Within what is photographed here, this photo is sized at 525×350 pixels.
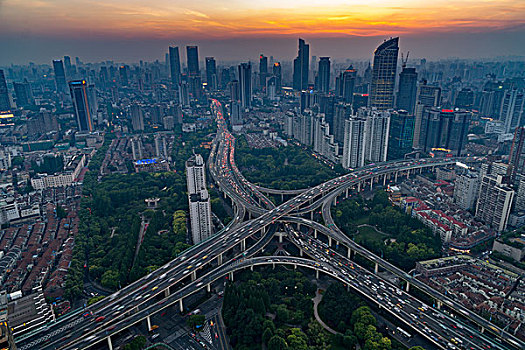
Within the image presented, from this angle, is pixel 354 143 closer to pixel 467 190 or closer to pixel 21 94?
pixel 467 190

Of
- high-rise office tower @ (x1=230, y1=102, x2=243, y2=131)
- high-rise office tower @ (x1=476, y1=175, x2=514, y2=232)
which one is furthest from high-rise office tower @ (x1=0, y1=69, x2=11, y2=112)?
high-rise office tower @ (x1=476, y1=175, x2=514, y2=232)

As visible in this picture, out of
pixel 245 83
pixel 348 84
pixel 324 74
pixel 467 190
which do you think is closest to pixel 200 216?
pixel 467 190

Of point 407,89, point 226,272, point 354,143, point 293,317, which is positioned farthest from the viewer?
point 407,89

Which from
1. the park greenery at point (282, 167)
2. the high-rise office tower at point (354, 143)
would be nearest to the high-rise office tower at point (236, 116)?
the park greenery at point (282, 167)

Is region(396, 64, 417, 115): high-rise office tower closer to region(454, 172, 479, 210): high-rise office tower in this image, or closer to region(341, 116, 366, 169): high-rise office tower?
region(341, 116, 366, 169): high-rise office tower

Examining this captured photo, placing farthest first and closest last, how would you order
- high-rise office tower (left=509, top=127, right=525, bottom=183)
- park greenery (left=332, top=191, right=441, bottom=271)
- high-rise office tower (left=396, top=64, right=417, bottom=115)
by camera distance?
1. high-rise office tower (left=396, top=64, right=417, bottom=115)
2. high-rise office tower (left=509, top=127, right=525, bottom=183)
3. park greenery (left=332, top=191, right=441, bottom=271)
